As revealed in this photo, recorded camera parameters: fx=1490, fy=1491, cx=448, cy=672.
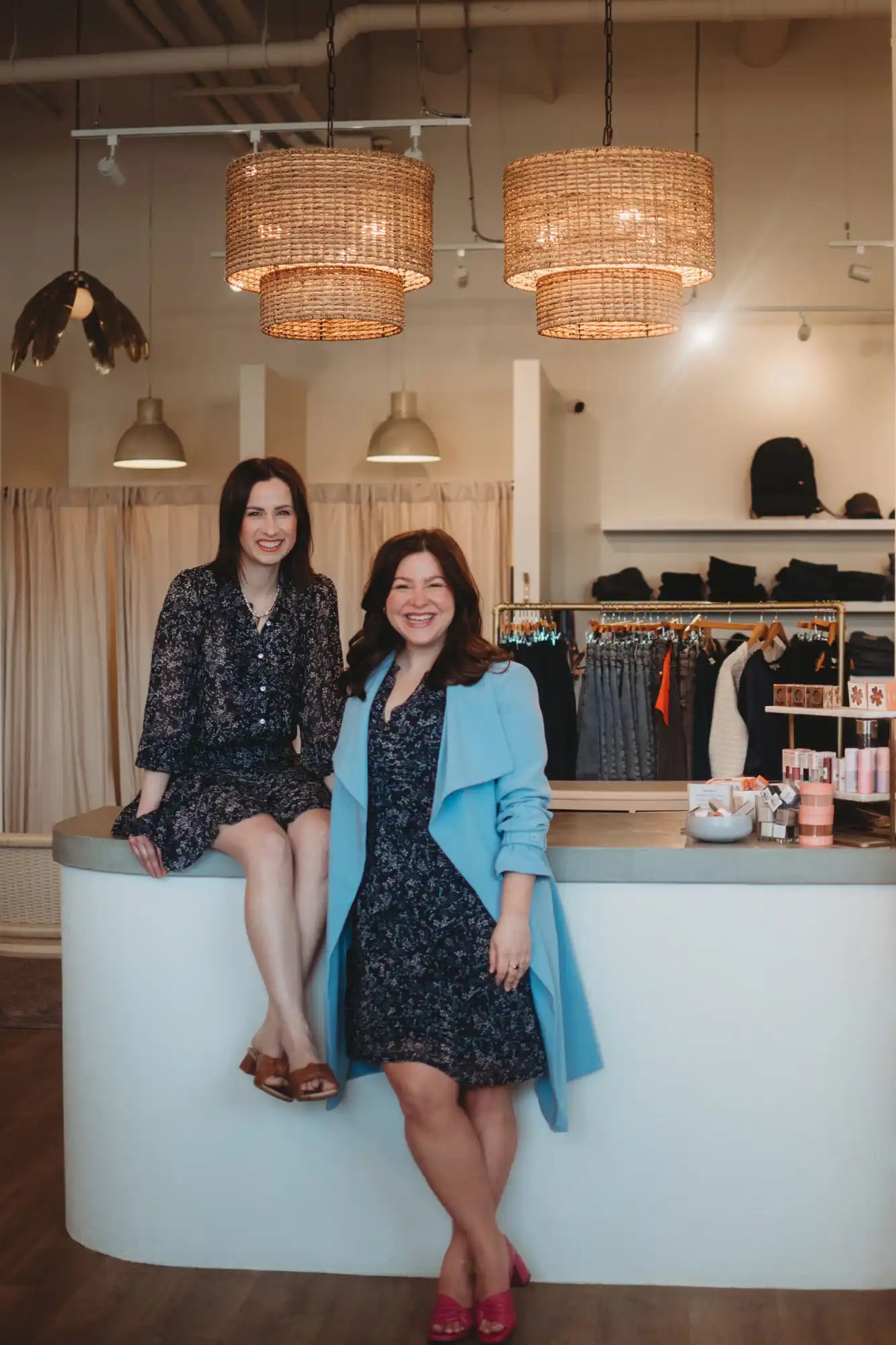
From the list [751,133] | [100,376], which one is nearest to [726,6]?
[751,133]

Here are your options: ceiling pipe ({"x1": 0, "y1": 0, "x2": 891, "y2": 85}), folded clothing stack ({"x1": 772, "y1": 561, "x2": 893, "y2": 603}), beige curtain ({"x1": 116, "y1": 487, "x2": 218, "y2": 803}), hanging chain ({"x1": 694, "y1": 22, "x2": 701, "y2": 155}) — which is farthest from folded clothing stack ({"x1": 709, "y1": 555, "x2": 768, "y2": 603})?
beige curtain ({"x1": 116, "y1": 487, "x2": 218, "y2": 803})

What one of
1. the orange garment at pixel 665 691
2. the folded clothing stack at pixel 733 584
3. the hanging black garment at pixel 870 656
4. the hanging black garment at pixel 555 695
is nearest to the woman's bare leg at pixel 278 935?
the hanging black garment at pixel 555 695

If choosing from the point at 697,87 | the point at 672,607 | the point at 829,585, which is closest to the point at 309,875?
the point at 672,607

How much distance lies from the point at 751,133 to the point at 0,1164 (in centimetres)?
632

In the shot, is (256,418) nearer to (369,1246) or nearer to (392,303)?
(392,303)

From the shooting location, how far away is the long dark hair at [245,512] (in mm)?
3543

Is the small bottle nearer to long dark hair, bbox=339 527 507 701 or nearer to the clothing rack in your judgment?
long dark hair, bbox=339 527 507 701

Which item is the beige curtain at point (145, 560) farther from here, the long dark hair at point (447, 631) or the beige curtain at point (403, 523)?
the long dark hair at point (447, 631)

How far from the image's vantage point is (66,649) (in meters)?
8.03

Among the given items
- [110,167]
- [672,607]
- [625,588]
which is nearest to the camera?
[110,167]

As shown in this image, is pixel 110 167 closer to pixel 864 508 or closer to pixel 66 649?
pixel 66 649

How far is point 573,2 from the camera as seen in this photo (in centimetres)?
652

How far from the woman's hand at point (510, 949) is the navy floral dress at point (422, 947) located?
0.04 metres

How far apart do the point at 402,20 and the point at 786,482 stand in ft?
9.38
